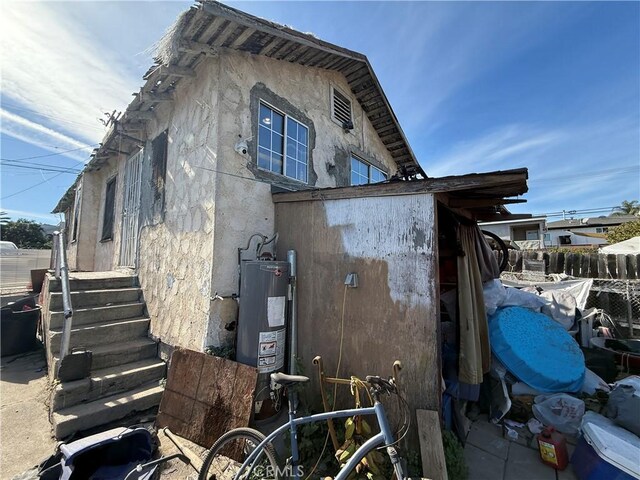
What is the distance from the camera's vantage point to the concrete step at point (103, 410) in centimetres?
321

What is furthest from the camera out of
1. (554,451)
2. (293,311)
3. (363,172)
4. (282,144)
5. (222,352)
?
(363,172)

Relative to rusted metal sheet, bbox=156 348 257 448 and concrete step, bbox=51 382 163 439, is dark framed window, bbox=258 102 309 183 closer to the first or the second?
rusted metal sheet, bbox=156 348 257 448

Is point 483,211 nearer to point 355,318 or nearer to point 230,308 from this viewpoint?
point 355,318

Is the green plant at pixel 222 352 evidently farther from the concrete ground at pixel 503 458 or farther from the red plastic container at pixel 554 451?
the red plastic container at pixel 554 451

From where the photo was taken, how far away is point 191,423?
333 cm

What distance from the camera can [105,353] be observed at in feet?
13.7

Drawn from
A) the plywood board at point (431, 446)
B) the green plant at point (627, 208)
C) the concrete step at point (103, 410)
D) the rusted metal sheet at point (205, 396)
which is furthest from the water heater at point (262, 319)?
the green plant at point (627, 208)

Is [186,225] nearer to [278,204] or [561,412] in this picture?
[278,204]

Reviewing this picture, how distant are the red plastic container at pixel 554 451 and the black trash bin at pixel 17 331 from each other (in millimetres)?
9222

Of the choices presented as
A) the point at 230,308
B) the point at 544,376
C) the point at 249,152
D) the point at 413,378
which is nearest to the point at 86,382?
the point at 230,308

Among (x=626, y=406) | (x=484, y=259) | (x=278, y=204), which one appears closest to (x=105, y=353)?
(x=278, y=204)

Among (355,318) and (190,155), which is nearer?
(355,318)

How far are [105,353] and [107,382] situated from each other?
544mm

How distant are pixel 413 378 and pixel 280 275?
2053mm
